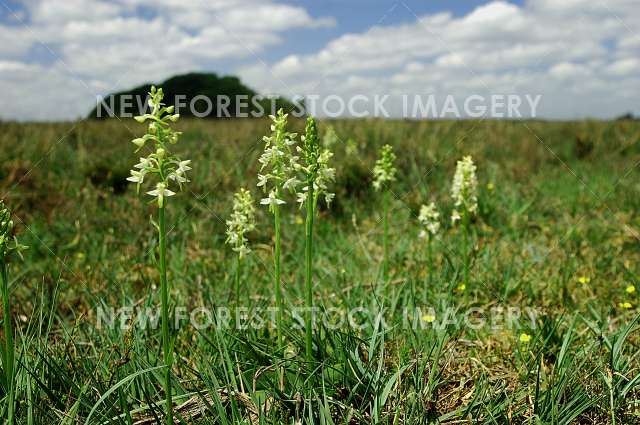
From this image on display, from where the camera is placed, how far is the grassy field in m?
2.48

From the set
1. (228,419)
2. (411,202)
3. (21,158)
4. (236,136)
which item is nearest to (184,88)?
(236,136)

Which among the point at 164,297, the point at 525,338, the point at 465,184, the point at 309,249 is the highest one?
the point at 465,184

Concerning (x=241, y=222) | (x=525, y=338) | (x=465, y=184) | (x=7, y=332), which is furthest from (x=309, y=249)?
(x=465, y=184)

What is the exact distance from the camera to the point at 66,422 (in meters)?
2.20

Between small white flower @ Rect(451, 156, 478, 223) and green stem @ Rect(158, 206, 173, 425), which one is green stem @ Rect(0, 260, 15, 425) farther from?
small white flower @ Rect(451, 156, 478, 223)

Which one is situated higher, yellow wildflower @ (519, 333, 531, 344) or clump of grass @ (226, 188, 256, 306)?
clump of grass @ (226, 188, 256, 306)

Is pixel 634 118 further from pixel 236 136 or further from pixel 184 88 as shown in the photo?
pixel 184 88

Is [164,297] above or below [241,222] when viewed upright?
below

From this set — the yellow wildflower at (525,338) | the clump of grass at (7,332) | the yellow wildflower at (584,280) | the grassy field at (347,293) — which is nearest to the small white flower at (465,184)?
the grassy field at (347,293)

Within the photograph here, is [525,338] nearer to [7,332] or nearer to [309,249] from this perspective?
[309,249]

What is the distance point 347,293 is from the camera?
400cm

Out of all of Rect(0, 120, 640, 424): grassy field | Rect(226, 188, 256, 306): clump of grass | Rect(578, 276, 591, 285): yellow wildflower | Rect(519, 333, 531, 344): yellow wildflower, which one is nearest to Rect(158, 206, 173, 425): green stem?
Rect(0, 120, 640, 424): grassy field

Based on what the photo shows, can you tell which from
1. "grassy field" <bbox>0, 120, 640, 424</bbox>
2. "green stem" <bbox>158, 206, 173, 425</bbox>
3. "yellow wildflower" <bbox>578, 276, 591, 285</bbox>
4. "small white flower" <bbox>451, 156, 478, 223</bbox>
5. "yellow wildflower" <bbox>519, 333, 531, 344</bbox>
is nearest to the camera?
"green stem" <bbox>158, 206, 173, 425</bbox>

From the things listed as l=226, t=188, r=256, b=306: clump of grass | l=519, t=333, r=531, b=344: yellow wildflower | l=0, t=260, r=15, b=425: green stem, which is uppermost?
l=226, t=188, r=256, b=306: clump of grass
